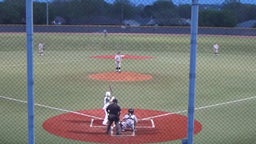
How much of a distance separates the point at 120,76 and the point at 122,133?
32.3ft

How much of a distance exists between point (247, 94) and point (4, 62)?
631 inches

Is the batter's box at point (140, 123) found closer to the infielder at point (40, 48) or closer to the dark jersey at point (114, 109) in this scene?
the dark jersey at point (114, 109)

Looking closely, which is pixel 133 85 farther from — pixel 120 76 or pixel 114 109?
pixel 114 109

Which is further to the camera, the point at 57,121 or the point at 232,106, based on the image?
the point at 232,106

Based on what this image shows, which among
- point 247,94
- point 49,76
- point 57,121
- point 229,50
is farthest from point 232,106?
point 229,50

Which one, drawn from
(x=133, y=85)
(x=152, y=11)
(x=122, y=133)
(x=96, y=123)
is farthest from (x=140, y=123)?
(x=133, y=85)

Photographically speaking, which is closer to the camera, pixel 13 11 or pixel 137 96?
pixel 137 96

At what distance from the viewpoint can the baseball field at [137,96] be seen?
31.4 feet

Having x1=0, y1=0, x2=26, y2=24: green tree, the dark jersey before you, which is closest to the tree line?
x1=0, y1=0, x2=26, y2=24: green tree

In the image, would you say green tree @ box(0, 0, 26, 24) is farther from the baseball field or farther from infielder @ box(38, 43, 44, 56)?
infielder @ box(38, 43, 44, 56)

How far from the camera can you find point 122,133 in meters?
9.57

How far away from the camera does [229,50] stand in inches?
1275

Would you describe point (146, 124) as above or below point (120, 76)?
below

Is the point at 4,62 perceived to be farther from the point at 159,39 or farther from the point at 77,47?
the point at 159,39
